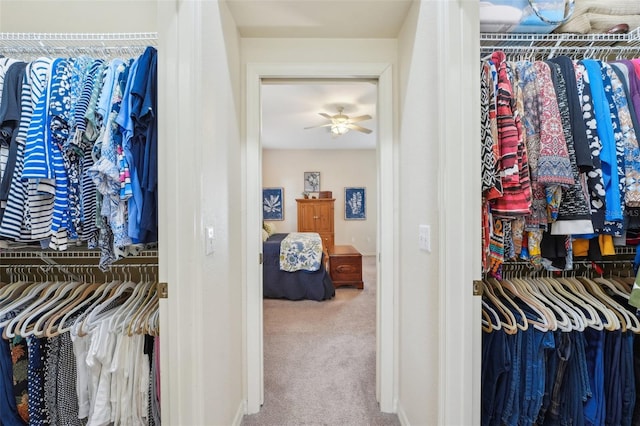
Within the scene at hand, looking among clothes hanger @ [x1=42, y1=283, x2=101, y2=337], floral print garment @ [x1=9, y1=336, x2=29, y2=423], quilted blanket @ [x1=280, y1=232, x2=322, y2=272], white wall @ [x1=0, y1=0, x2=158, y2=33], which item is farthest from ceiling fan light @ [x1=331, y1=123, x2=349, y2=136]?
floral print garment @ [x1=9, y1=336, x2=29, y2=423]

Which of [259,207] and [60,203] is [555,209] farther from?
[60,203]

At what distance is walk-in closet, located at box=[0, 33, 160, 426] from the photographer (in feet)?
3.78

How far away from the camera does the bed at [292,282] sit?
380 centimetres

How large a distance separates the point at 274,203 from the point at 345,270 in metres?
3.15

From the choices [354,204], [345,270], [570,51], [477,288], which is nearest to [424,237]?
[477,288]

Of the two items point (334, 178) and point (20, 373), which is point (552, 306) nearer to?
point (20, 373)

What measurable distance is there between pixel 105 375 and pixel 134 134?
1.03 metres

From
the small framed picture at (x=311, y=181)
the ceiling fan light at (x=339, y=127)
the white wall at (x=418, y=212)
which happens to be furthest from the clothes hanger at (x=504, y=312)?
the small framed picture at (x=311, y=181)

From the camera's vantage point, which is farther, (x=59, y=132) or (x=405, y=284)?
A: (x=405, y=284)

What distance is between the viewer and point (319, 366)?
229 centimetres

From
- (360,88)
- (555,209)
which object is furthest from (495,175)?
(360,88)

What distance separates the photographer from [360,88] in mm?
3416

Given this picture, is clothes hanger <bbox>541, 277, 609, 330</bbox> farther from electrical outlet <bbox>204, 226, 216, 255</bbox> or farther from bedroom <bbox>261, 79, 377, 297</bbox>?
bedroom <bbox>261, 79, 377, 297</bbox>

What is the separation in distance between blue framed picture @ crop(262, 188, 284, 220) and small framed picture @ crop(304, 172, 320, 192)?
0.61 m
